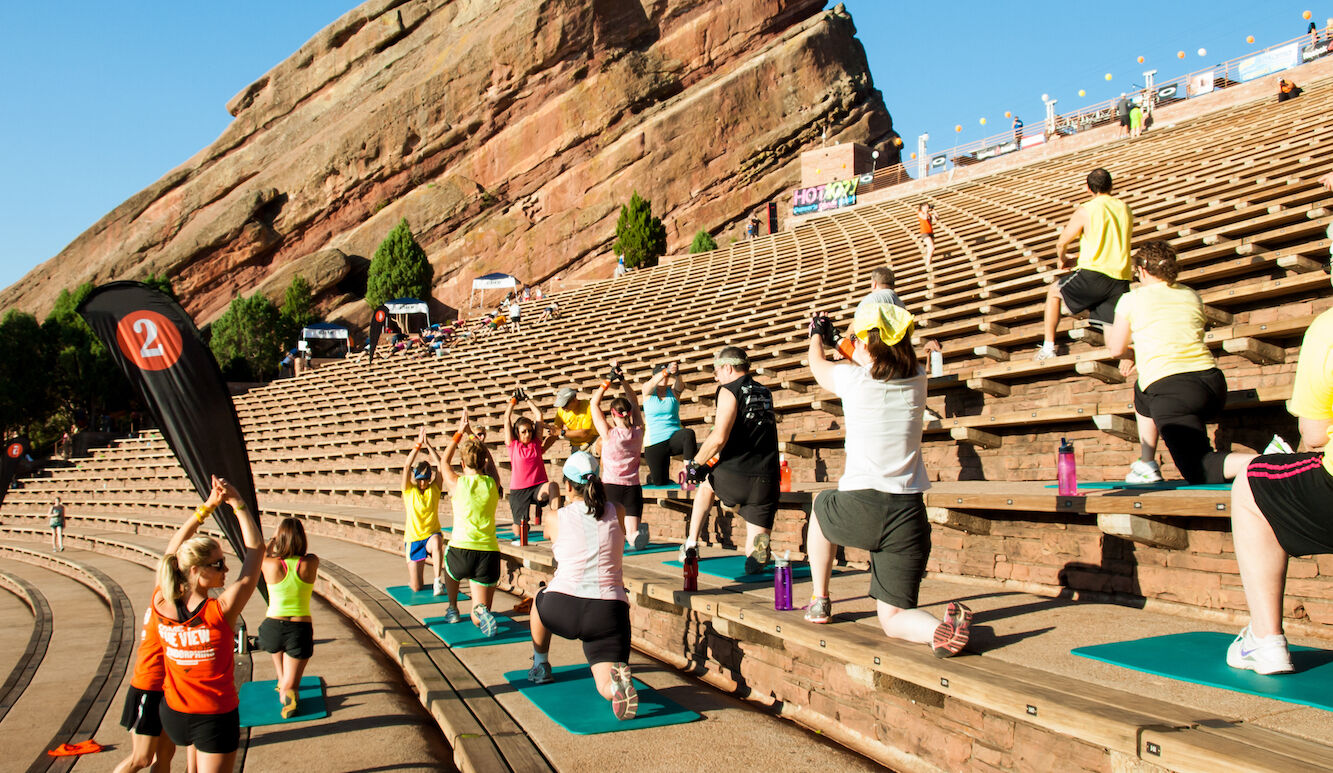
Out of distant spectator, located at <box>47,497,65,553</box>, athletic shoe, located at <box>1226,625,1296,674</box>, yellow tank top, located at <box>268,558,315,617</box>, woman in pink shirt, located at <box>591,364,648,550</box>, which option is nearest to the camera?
athletic shoe, located at <box>1226,625,1296,674</box>

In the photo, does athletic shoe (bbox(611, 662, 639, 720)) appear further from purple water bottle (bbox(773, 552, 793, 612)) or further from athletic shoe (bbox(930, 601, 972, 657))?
athletic shoe (bbox(930, 601, 972, 657))

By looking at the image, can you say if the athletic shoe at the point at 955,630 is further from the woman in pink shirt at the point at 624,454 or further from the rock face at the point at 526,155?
the rock face at the point at 526,155

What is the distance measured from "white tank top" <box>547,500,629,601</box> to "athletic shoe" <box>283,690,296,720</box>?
1.87 meters

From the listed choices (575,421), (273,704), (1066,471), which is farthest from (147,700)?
(575,421)

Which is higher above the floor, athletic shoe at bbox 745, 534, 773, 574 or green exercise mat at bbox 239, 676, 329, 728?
athletic shoe at bbox 745, 534, 773, 574

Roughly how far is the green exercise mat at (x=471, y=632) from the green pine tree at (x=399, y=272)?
4083cm

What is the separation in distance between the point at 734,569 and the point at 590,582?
1.61 m

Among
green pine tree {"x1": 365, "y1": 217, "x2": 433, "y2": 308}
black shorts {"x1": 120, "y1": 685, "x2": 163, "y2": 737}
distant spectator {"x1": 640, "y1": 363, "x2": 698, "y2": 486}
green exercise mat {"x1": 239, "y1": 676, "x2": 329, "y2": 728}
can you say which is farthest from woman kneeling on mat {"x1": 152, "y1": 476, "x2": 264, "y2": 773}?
green pine tree {"x1": 365, "y1": 217, "x2": 433, "y2": 308}

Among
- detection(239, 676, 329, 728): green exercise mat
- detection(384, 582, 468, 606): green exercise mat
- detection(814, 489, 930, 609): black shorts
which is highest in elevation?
detection(814, 489, 930, 609): black shorts

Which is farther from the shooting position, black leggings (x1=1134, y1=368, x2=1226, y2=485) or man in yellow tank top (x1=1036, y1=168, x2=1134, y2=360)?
man in yellow tank top (x1=1036, y1=168, x2=1134, y2=360)

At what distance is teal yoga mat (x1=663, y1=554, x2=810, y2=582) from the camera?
5.64 metres

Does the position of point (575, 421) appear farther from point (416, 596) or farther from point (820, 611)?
point (820, 611)

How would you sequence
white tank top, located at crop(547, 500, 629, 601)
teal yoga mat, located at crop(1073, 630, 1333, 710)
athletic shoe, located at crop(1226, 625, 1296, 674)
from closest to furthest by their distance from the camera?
teal yoga mat, located at crop(1073, 630, 1333, 710), athletic shoe, located at crop(1226, 625, 1296, 674), white tank top, located at crop(547, 500, 629, 601)

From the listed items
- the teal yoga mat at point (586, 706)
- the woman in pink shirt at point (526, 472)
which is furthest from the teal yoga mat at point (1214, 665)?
the woman in pink shirt at point (526, 472)
